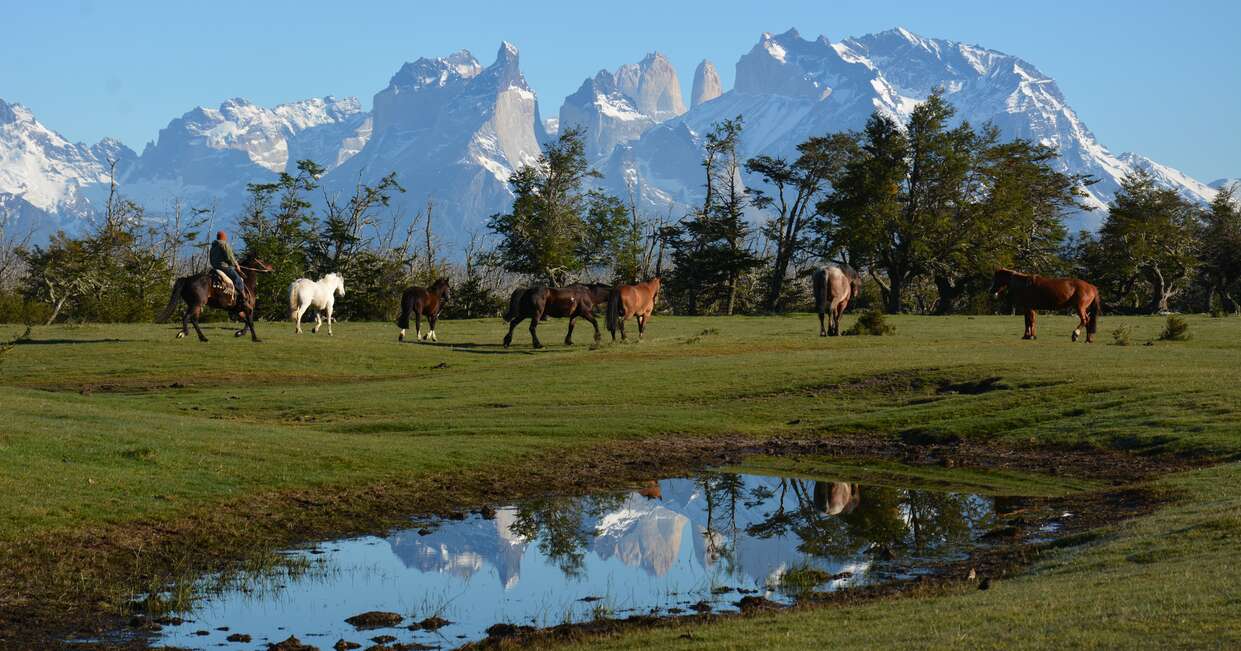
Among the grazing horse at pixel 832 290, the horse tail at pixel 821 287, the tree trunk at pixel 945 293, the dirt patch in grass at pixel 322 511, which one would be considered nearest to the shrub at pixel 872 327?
the grazing horse at pixel 832 290

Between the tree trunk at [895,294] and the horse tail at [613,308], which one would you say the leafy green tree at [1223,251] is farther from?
the horse tail at [613,308]

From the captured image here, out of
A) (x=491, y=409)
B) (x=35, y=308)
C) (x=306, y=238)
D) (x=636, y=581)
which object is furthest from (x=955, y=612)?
(x=306, y=238)

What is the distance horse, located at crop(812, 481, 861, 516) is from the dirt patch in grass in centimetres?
252

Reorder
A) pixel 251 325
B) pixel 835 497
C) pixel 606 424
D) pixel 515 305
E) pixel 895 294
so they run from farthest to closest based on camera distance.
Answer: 1. pixel 895 294
2. pixel 515 305
3. pixel 251 325
4. pixel 606 424
5. pixel 835 497

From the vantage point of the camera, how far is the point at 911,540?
14742 mm

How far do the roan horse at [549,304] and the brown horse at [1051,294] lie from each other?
544 inches

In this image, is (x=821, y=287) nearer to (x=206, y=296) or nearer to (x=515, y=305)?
(x=515, y=305)

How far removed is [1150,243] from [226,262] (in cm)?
5936

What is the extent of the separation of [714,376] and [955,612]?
69.3 ft

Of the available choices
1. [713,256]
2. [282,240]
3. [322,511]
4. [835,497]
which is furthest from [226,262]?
[713,256]

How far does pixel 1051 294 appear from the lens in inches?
1499

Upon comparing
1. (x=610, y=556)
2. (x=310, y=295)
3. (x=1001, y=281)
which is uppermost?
(x=1001, y=281)

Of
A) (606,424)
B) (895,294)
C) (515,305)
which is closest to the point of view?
(606,424)

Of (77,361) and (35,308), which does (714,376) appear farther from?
(35,308)
